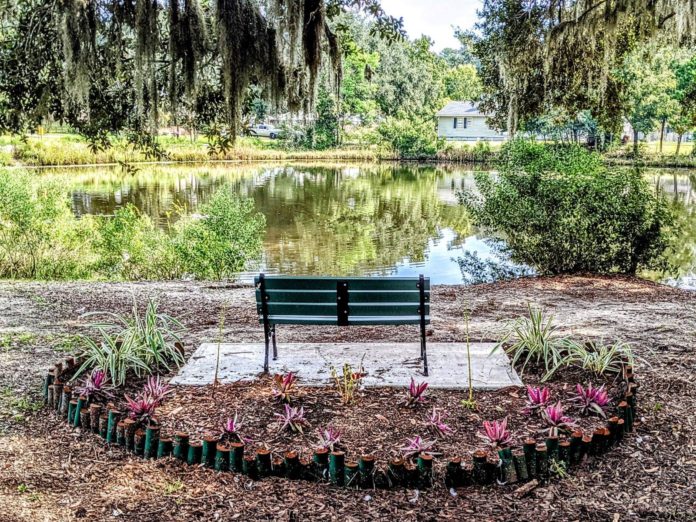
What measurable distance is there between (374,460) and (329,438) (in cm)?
33

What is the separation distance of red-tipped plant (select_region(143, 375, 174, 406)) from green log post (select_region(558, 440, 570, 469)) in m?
2.31

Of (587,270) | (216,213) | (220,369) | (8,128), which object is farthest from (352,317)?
(216,213)

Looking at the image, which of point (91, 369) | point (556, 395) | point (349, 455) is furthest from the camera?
point (91, 369)

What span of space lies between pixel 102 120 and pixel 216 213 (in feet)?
19.6

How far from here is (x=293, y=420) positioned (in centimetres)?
369

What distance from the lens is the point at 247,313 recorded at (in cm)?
720

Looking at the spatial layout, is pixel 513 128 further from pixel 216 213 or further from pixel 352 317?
pixel 352 317

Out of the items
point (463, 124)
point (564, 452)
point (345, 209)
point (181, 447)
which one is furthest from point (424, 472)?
point (463, 124)

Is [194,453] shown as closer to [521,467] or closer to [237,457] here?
[237,457]

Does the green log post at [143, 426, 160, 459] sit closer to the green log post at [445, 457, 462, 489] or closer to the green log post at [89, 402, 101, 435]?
the green log post at [89, 402, 101, 435]

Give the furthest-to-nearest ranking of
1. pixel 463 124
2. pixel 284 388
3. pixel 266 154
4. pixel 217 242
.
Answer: pixel 463 124
pixel 266 154
pixel 217 242
pixel 284 388

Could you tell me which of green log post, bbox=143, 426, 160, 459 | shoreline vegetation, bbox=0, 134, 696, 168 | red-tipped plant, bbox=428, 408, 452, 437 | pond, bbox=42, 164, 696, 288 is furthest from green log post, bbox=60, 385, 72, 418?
shoreline vegetation, bbox=0, 134, 696, 168

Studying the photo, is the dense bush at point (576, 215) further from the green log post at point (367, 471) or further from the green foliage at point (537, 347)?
the green log post at point (367, 471)

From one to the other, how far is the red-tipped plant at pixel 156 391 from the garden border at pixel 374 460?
1.06 feet
